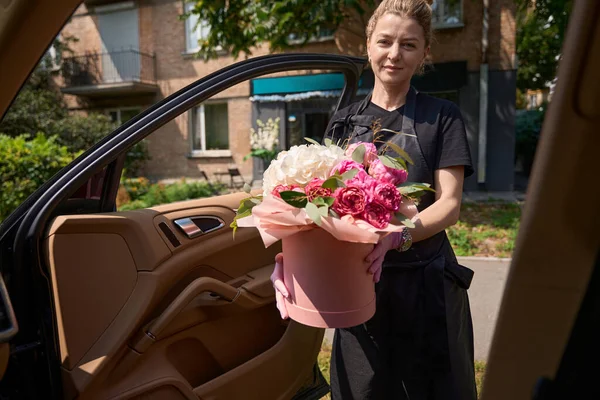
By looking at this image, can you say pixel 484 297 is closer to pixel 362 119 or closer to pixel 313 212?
pixel 362 119

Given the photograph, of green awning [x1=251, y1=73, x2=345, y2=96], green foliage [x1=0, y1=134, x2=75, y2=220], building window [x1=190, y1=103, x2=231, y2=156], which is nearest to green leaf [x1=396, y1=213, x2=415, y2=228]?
green foliage [x1=0, y1=134, x2=75, y2=220]

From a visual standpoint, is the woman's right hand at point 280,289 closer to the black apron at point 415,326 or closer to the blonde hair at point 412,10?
the black apron at point 415,326

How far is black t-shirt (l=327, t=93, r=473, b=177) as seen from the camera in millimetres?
1679

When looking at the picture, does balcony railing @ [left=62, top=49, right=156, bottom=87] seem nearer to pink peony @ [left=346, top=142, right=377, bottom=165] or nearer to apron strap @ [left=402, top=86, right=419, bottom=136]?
apron strap @ [left=402, top=86, right=419, bottom=136]

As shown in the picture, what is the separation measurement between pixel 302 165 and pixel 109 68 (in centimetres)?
1978

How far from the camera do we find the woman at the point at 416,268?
1708 mm

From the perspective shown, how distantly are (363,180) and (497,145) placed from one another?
1295 centimetres

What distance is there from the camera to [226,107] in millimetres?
17719

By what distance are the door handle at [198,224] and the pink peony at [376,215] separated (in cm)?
98

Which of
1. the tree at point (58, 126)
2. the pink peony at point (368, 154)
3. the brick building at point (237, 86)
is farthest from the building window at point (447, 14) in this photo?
the pink peony at point (368, 154)

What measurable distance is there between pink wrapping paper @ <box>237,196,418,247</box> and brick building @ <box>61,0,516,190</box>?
11686 millimetres

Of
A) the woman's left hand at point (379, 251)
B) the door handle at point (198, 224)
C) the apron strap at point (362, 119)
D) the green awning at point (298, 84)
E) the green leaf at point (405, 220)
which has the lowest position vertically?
the door handle at point (198, 224)

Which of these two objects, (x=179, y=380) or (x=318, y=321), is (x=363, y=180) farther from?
(x=179, y=380)

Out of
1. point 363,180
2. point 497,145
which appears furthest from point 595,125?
point 497,145
